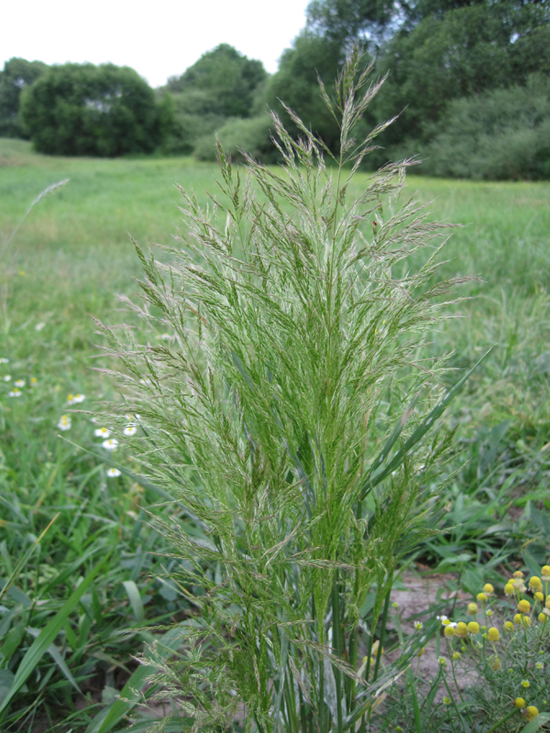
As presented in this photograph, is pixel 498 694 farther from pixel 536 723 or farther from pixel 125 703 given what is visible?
pixel 125 703

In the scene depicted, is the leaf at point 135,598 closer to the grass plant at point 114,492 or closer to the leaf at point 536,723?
the grass plant at point 114,492

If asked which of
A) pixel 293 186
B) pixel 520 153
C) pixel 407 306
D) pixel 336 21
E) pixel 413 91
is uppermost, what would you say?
pixel 336 21

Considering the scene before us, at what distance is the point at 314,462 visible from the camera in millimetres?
672

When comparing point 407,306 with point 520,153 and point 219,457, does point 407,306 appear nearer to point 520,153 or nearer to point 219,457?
point 219,457

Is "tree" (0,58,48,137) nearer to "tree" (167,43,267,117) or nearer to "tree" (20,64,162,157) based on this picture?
"tree" (20,64,162,157)

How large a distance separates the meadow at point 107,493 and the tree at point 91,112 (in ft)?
117

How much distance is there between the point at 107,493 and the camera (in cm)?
199

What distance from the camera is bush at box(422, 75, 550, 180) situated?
21.8 feet

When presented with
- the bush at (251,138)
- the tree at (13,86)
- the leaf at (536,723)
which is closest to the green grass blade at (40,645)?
the leaf at (536,723)

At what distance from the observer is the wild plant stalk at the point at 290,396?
1.96 ft

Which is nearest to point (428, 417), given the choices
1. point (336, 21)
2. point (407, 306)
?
point (407, 306)

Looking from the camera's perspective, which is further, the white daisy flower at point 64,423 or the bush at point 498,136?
the bush at point 498,136

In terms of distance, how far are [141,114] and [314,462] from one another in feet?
137

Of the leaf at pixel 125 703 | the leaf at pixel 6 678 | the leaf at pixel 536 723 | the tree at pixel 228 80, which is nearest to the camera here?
the leaf at pixel 536 723
